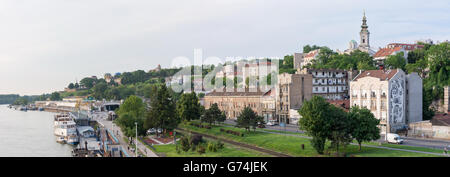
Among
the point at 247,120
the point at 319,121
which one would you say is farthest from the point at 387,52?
the point at 319,121

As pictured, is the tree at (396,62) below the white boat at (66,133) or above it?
above

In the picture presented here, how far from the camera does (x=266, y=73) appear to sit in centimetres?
13425

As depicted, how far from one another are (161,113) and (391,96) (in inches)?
1564

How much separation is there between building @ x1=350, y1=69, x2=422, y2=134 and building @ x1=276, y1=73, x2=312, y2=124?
1422 centimetres

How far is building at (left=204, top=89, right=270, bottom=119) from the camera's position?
87.4 m

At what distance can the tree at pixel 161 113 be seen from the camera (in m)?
67.4

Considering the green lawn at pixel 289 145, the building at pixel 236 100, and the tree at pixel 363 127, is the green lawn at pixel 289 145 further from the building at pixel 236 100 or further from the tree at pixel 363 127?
the building at pixel 236 100

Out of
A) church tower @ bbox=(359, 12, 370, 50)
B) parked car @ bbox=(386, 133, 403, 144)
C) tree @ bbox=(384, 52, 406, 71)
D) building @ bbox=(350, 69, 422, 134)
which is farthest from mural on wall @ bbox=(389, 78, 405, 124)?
church tower @ bbox=(359, 12, 370, 50)

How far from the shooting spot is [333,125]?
1700 inches

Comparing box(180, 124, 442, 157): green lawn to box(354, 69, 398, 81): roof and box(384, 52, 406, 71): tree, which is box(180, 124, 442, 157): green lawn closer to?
box(354, 69, 398, 81): roof

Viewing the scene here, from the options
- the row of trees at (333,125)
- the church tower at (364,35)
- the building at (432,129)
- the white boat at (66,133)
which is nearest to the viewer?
the row of trees at (333,125)

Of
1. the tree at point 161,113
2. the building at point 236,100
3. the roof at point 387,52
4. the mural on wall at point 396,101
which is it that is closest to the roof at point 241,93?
the building at point 236,100

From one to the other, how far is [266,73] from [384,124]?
7435cm
